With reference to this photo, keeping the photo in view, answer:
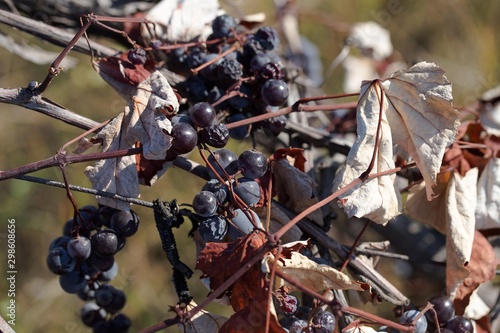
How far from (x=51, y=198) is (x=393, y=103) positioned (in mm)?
1468

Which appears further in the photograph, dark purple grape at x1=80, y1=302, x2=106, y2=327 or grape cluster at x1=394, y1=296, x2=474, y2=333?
dark purple grape at x1=80, y1=302, x2=106, y2=327

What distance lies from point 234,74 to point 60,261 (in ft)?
1.32

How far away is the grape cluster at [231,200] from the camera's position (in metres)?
0.78

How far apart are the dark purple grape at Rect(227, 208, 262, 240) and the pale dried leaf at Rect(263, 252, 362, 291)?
6 centimetres

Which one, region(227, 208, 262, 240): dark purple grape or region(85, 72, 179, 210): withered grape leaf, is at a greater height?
region(85, 72, 179, 210): withered grape leaf

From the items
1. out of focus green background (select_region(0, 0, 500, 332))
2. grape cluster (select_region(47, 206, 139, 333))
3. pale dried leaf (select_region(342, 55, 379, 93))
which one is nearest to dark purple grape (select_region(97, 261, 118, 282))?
grape cluster (select_region(47, 206, 139, 333))

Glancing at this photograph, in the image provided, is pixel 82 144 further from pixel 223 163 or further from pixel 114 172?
pixel 223 163

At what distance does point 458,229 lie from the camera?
0.91 metres

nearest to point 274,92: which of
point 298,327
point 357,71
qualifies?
point 298,327

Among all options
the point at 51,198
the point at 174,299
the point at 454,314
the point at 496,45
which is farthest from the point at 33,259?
the point at 496,45

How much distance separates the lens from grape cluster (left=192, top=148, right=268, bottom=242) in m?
0.78

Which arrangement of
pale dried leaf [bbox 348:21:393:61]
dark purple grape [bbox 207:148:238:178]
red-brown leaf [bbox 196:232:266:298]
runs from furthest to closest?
pale dried leaf [bbox 348:21:393:61] < dark purple grape [bbox 207:148:238:178] < red-brown leaf [bbox 196:232:266:298]

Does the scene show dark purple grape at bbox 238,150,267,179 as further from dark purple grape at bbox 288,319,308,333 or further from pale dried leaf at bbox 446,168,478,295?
pale dried leaf at bbox 446,168,478,295

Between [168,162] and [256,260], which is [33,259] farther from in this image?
[256,260]
